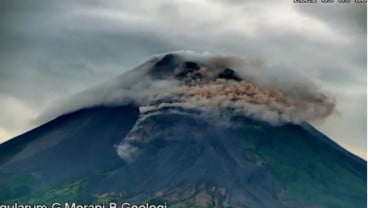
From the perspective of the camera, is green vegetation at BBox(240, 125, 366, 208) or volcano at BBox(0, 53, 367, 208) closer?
volcano at BBox(0, 53, 367, 208)

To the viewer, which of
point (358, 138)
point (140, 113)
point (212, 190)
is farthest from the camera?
point (140, 113)

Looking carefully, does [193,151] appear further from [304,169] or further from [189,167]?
[304,169]

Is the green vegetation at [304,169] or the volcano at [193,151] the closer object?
the volcano at [193,151]

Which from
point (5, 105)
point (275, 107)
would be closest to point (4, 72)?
point (5, 105)

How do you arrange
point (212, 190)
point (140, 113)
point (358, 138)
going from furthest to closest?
point (140, 113), point (212, 190), point (358, 138)

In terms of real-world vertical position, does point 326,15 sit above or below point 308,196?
above

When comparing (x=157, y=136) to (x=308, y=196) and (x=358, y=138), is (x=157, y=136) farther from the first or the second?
(x=358, y=138)

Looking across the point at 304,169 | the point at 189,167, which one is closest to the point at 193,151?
the point at 189,167

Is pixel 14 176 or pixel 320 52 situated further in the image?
pixel 14 176
